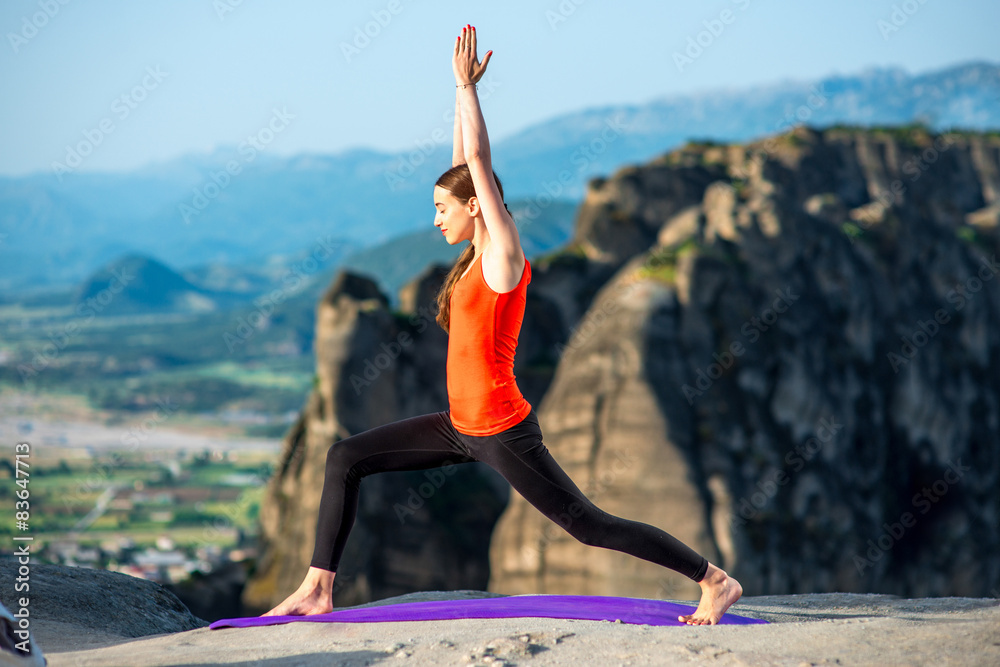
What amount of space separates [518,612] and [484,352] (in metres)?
1.80

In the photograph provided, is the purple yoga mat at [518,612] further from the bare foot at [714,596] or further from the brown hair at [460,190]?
the brown hair at [460,190]

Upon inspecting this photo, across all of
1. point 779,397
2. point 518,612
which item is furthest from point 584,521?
point 779,397

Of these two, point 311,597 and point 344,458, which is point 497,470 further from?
point 311,597

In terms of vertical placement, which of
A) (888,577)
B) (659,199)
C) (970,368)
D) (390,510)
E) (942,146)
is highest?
(942,146)

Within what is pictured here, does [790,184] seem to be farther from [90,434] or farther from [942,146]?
[90,434]

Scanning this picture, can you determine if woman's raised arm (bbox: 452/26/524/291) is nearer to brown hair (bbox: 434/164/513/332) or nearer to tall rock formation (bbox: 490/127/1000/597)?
brown hair (bbox: 434/164/513/332)

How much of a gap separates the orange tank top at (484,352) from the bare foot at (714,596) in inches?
56.9

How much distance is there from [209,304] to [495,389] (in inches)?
5960

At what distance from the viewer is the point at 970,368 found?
25.7m

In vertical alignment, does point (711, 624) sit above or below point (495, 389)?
below

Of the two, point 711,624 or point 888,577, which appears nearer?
point 711,624

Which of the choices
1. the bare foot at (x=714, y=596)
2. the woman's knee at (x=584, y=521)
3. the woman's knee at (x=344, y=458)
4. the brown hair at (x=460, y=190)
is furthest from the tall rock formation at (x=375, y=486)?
the brown hair at (x=460, y=190)

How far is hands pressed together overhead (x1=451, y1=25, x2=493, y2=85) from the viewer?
433cm

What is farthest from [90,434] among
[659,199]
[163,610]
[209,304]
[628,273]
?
[209,304]
